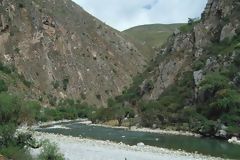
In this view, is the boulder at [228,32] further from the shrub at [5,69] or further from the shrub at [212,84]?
the shrub at [5,69]

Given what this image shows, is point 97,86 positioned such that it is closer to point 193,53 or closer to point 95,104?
point 95,104

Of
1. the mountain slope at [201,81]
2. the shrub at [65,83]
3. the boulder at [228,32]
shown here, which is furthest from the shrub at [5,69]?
the boulder at [228,32]

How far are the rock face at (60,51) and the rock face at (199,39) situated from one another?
33158 mm

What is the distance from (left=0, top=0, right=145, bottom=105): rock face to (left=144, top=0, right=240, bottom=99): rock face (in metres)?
33.2

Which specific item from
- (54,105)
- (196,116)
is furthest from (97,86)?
(196,116)

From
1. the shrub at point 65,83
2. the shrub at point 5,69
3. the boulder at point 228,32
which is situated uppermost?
the boulder at point 228,32

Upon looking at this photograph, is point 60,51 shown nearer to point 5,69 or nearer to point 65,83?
point 65,83

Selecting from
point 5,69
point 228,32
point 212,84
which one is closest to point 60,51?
point 5,69

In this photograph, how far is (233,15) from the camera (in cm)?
11081

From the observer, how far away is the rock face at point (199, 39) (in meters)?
110

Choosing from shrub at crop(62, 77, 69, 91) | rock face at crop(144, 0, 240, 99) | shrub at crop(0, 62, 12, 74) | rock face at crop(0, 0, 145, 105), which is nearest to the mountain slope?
rock face at crop(144, 0, 240, 99)

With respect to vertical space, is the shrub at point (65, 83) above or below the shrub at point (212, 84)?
above

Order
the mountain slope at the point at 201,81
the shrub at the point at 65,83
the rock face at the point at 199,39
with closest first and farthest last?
the mountain slope at the point at 201,81, the rock face at the point at 199,39, the shrub at the point at 65,83

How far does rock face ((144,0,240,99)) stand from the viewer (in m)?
110
